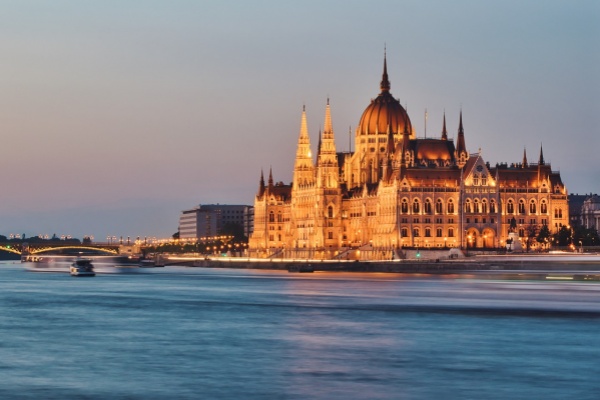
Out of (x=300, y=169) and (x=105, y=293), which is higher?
(x=300, y=169)

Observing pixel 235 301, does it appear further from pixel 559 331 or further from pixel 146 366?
pixel 146 366

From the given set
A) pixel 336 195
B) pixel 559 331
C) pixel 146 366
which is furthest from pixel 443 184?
pixel 146 366

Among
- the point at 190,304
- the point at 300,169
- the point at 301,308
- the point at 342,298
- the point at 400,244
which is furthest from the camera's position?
the point at 300,169

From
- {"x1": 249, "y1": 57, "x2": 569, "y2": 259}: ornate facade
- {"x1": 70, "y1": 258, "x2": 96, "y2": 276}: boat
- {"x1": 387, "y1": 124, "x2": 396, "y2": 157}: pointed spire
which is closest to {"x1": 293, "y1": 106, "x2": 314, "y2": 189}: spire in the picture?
{"x1": 249, "y1": 57, "x2": 569, "y2": 259}: ornate facade

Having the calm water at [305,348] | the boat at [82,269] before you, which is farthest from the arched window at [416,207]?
the calm water at [305,348]

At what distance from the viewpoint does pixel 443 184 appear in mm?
163250

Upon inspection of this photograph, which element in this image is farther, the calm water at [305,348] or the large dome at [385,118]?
the large dome at [385,118]

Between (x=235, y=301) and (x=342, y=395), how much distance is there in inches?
1689

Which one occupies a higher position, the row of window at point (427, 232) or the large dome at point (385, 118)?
the large dome at point (385, 118)

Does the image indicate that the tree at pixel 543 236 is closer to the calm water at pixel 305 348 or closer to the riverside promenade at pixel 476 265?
the riverside promenade at pixel 476 265

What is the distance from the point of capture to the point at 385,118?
602 ft

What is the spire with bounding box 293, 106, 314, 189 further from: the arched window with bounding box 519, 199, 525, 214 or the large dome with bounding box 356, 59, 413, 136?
the arched window with bounding box 519, 199, 525, 214

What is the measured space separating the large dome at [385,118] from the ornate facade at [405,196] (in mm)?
143

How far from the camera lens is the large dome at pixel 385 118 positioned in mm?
182875
